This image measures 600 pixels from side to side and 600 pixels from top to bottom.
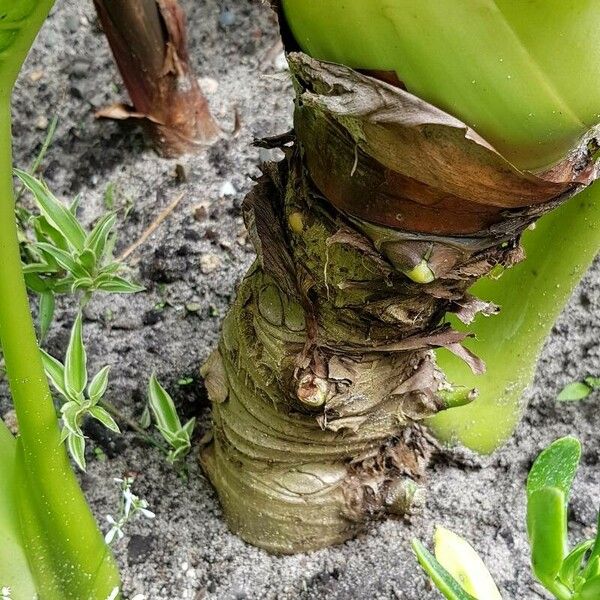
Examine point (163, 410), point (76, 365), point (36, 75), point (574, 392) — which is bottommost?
point (574, 392)

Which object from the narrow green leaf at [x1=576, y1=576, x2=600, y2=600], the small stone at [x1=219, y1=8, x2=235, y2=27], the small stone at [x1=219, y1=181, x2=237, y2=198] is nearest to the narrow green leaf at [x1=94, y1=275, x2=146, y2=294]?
the small stone at [x1=219, y1=181, x2=237, y2=198]

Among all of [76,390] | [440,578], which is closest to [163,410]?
[76,390]

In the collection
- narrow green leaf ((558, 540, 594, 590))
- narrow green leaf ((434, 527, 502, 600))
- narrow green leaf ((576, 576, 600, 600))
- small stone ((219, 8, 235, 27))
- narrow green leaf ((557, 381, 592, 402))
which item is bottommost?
narrow green leaf ((557, 381, 592, 402))

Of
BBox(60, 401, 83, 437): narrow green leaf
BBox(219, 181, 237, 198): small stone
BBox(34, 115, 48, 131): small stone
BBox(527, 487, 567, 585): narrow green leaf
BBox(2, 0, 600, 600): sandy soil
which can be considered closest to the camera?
BBox(527, 487, 567, 585): narrow green leaf

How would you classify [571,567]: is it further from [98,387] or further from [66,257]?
[66,257]

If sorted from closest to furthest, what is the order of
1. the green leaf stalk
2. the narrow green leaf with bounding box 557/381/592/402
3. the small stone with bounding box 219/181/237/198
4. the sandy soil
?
the green leaf stalk → the sandy soil → the narrow green leaf with bounding box 557/381/592/402 → the small stone with bounding box 219/181/237/198

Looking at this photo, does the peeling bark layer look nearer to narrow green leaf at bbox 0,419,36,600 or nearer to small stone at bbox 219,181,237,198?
narrow green leaf at bbox 0,419,36,600

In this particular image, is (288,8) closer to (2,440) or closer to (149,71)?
(2,440)
